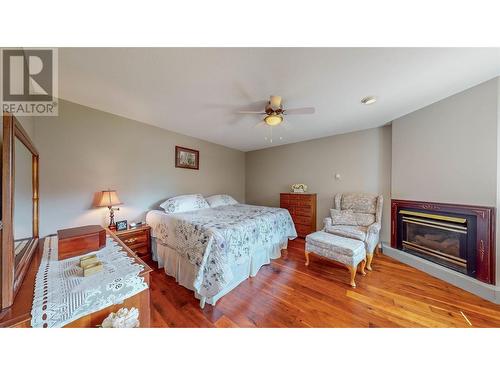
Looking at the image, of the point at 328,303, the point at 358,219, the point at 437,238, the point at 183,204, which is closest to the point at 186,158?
the point at 183,204

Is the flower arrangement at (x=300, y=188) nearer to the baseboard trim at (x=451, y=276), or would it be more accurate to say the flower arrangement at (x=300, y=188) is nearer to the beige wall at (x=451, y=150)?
the beige wall at (x=451, y=150)

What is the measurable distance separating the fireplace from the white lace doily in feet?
10.6

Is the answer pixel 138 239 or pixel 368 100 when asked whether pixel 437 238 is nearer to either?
pixel 368 100

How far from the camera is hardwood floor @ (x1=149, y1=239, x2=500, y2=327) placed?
1.40 metres

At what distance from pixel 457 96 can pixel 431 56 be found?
121 cm

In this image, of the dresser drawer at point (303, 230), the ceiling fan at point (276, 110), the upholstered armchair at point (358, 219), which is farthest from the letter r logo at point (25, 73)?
the dresser drawer at point (303, 230)

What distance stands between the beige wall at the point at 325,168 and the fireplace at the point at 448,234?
33 cm

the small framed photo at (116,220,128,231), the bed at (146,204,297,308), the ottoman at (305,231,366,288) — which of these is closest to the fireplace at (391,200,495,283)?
the ottoman at (305,231,366,288)

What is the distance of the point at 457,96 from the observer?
188 centimetres

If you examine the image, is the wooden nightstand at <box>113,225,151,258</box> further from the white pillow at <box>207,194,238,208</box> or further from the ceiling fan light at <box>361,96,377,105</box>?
the ceiling fan light at <box>361,96,377,105</box>

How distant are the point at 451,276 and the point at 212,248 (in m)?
2.85

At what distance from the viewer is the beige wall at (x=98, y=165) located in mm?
1854

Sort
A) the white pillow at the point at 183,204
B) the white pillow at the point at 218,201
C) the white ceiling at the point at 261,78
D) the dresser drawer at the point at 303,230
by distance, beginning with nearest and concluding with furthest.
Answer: the white ceiling at the point at 261,78 < the white pillow at the point at 183,204 < the white pillow at the point at 218,201 < the dresser drawer at the point at 303,230

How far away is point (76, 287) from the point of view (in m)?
0.74
